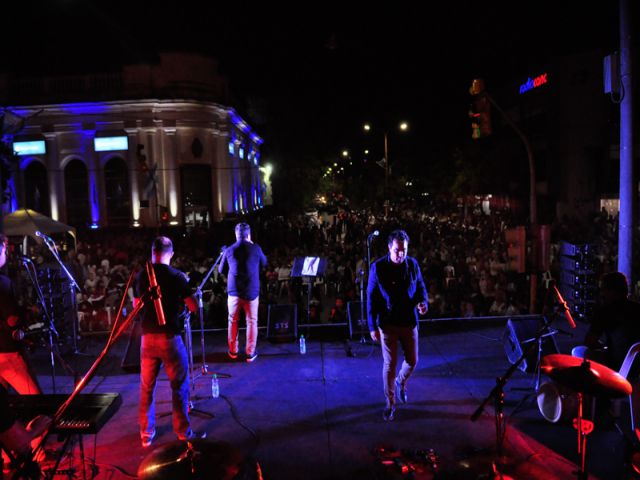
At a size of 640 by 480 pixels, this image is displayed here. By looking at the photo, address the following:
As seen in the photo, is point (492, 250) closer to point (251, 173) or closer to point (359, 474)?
point (359, 474)

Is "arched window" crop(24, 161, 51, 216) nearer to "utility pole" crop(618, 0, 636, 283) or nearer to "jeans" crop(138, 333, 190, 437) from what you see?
"jeans" crop(138, 333, 190, 437)

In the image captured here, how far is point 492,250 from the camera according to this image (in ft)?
53.7

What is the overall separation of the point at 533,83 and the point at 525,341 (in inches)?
1368

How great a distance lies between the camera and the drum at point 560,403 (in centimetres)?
522

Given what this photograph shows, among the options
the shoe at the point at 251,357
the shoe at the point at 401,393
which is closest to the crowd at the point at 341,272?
the shoe at the point at 251,357

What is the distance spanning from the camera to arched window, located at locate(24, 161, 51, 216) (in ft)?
107

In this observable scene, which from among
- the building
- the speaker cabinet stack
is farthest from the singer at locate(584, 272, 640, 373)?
the building

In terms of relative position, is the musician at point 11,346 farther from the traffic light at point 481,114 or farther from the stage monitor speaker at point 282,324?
the traffic light at point 481,114

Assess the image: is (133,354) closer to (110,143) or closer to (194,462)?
(194,462)

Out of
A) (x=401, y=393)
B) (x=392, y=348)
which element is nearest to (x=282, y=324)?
(x=401, y=393)

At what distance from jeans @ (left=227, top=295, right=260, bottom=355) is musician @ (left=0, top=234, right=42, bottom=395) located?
2888 mm

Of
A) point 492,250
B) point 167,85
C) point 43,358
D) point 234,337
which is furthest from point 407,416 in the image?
point 167,85

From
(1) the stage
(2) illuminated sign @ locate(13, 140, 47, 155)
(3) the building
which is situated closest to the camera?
(1) the stage

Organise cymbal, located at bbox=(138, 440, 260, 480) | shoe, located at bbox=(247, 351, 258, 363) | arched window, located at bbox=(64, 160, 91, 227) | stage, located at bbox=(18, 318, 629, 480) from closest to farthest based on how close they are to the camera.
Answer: cymbal, located at bbox=(138, 440, 260, 480) → stage, located at bbox=(18, 318, 629, 480) → shoe, located at bbox=(247, 351, 258, 363) → arched window, located at bbox=(64, 160, 91, 227)
